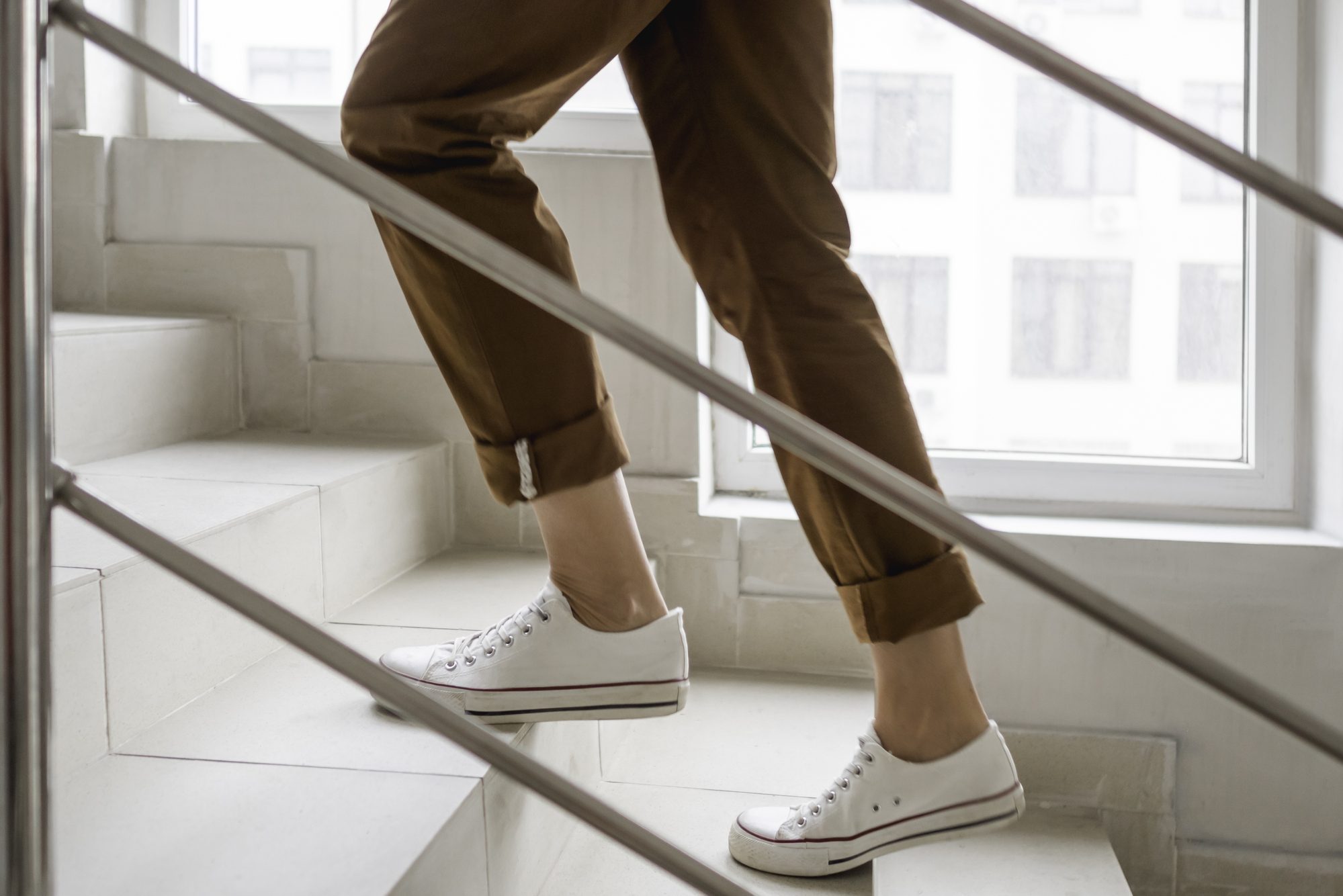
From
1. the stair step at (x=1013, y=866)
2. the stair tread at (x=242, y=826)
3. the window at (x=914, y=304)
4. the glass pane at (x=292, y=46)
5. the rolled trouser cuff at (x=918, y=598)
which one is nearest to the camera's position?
the stair tread at (x=242, y=826)

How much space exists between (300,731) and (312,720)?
0.03 m

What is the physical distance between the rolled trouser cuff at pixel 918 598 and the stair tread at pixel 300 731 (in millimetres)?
368

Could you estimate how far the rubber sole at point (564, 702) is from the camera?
3.51ft

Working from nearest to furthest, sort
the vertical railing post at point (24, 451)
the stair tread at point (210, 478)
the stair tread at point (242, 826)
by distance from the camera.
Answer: the vertical railing post at point (24, 451), the stair tread at point (242, 826), the stair tread at point (210, 478)

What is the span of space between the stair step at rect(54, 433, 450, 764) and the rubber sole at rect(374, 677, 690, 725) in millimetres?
243

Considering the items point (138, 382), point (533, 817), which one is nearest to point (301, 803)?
point (533, 817)

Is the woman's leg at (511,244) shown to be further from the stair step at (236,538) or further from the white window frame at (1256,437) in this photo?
the white window frame at (1256,437)

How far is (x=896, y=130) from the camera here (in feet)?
6.15

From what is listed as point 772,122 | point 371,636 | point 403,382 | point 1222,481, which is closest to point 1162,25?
point 1222,481

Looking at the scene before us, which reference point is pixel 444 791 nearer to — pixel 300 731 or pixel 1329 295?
pixel 300 731

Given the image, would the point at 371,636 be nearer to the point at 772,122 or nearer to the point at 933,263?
the point at 772,122

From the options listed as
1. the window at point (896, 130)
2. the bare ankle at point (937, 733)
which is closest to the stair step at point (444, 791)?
the bare ankle at point (937, 733)

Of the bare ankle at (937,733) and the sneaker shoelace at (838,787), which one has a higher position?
the bare ankle at (937,733)

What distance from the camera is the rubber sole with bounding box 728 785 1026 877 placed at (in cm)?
100
